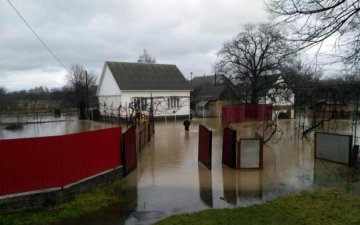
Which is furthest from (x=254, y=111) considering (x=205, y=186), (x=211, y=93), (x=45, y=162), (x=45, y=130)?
(x=45, y=162)

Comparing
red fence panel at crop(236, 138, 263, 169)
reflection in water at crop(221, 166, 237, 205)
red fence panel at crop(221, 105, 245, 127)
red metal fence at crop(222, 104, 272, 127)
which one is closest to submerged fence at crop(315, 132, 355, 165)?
red fence panel at crop(236, 138, 263, 169)

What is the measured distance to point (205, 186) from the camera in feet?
35.7

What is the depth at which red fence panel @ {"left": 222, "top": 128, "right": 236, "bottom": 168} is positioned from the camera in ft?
43.5

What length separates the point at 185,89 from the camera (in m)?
42.7

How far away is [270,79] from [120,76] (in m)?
16.6

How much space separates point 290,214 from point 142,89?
32.6 meters

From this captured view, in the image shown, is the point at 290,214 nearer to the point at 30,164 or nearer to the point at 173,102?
the point at 30,164

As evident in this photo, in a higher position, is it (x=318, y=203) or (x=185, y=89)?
(x=185, y=89)

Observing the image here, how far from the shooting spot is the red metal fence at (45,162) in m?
8.33

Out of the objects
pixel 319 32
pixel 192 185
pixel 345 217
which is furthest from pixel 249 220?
pixel 319 32

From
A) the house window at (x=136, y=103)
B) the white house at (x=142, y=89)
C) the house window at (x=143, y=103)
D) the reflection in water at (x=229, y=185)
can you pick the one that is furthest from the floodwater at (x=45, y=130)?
A: the reflection in water at (x=229, y=185)

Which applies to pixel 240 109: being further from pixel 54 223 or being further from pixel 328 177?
pixel 54 223

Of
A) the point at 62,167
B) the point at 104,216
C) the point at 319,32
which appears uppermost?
the point at 319,32

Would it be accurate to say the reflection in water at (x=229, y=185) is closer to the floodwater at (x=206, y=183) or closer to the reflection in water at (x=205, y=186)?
the floodwater at (x=206, y=183)
